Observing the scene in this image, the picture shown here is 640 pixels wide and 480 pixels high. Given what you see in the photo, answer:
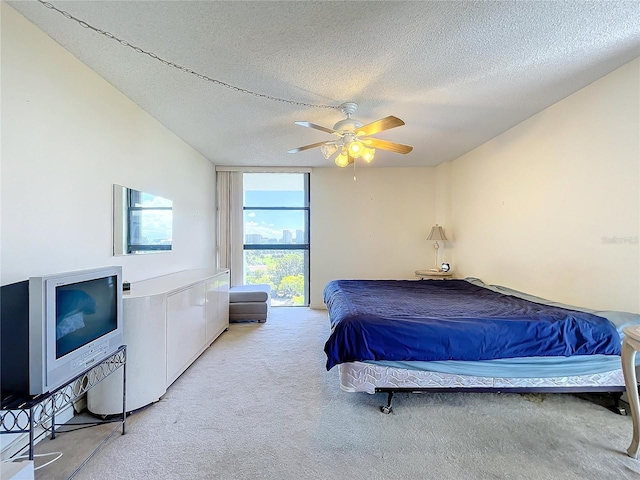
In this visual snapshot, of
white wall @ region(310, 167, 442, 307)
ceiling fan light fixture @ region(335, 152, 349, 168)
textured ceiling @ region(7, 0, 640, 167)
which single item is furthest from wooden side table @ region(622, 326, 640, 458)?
white wall @ region(310, 167, 442, 307)

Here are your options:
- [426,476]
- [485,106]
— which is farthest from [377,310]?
[485,106]

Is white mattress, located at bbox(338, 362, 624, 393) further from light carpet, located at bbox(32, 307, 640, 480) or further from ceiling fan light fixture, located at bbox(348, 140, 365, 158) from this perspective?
ceiling fan light fixture, located at bbox(348, 140, 365, 158)

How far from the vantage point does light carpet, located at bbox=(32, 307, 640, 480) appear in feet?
5.19

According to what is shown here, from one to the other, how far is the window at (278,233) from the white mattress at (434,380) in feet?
10.9

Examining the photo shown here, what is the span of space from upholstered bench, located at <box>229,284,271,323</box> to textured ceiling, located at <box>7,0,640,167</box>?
7.84 feet

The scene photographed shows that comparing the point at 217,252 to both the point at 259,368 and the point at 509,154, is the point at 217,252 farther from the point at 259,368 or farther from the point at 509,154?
the point at 509,154

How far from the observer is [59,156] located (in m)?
1.92

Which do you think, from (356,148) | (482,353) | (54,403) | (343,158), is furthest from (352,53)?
(54,403)

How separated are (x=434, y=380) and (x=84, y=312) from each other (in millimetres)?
2241

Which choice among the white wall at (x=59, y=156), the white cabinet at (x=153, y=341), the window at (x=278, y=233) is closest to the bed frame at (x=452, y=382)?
the white cabinet at (x=153, y=341)

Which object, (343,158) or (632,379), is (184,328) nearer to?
(343,158)

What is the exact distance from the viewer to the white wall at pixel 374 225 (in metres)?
5.25

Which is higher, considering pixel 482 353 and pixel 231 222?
pixel 231 222

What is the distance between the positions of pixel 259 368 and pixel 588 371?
103 inches
